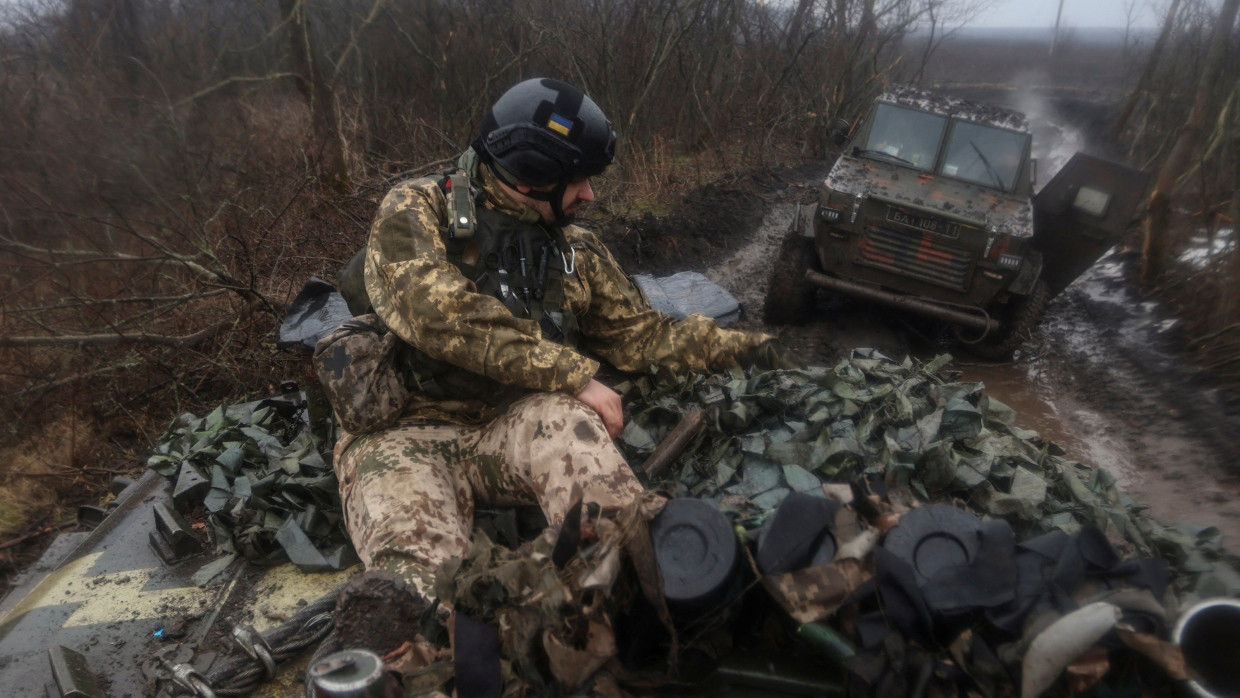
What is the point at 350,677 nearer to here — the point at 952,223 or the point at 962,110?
the point at 952,223

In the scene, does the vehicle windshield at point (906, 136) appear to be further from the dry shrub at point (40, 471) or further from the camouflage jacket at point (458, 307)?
the dry shrub at point (40, 471)

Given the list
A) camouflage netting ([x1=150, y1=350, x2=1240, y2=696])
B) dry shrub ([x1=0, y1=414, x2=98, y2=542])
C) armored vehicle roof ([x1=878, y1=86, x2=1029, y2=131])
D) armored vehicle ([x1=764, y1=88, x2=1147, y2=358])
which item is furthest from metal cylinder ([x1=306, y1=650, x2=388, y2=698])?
armored vehicle roof ([x1=878, y1=86, x2=1029, y2=131])

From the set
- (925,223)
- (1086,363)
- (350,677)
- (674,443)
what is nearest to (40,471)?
(674,443)

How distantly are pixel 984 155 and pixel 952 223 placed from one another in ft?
3.07

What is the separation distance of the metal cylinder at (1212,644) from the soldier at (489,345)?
4.13 ft

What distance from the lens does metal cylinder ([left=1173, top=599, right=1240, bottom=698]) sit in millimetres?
1193

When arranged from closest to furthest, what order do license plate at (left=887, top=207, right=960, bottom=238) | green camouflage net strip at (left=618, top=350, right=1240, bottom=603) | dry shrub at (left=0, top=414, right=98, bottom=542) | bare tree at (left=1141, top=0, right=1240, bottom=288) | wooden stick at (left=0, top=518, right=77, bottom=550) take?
green camouflage net strip at (left=618, top=350, right=1240, bottom=603) < wooden stick at (left=0, top=518, right=77, bottom=550) < dry shrub at (left=0, top=414, right=98, bottom=542) < license plate at (left=887, top=207, right=960, bottom=238) < bare tree at (left=1141, top=0, right=1240, bottom=288)

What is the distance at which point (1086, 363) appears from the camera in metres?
6.87

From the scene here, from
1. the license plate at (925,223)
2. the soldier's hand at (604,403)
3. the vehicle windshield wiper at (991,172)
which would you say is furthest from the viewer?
the vehicle windshield wiper at (991,172)

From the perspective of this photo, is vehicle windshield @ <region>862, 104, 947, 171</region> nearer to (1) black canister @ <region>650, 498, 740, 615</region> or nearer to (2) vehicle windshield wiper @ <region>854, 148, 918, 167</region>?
(2) vehicle windshield wiper @ <region>854, 148, 918, 167</region>

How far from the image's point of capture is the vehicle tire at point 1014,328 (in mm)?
6328

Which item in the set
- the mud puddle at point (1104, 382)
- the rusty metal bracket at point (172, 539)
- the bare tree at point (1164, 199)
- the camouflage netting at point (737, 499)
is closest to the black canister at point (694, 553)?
the camouflage netting at point (737, 499)

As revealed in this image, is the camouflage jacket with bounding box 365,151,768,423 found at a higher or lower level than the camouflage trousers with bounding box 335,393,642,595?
higher

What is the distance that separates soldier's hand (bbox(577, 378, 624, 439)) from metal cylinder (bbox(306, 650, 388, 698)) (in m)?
1.12
